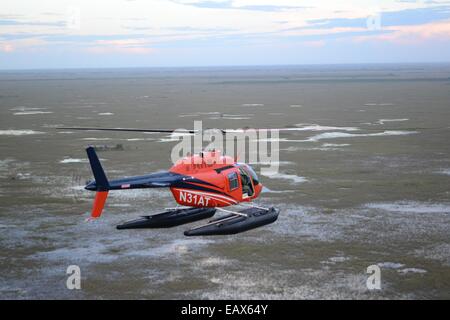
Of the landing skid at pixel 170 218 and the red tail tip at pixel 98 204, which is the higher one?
the red tail tip at pixel 98 204

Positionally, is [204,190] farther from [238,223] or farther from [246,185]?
[246,185]

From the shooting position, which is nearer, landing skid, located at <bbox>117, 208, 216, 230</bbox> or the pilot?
landing skid, located at <bbox>117, 208, 216, 230</bbox>

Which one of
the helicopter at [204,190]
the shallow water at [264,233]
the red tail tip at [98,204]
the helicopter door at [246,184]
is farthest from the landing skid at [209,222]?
the red tail tip at [98,204]

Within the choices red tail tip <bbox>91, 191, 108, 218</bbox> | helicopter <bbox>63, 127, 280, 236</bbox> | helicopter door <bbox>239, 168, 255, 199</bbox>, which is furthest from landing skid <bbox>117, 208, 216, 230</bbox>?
red tail tip <bbox>91, 191, 108, 218</bbox>

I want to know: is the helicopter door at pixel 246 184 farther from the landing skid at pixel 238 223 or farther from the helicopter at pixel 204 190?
the landing skid at pixel 238 223

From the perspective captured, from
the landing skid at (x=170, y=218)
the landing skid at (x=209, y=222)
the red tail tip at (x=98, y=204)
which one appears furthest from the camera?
the landing skid at (x=170, y=218)

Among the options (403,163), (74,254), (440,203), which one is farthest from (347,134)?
(74,254)

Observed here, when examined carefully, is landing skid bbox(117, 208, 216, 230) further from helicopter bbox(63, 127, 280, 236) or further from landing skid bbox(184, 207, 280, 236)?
landing skid bbox(184, 207, 280, 236)

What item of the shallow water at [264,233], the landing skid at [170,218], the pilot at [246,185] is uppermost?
the pilot at [246,185]
